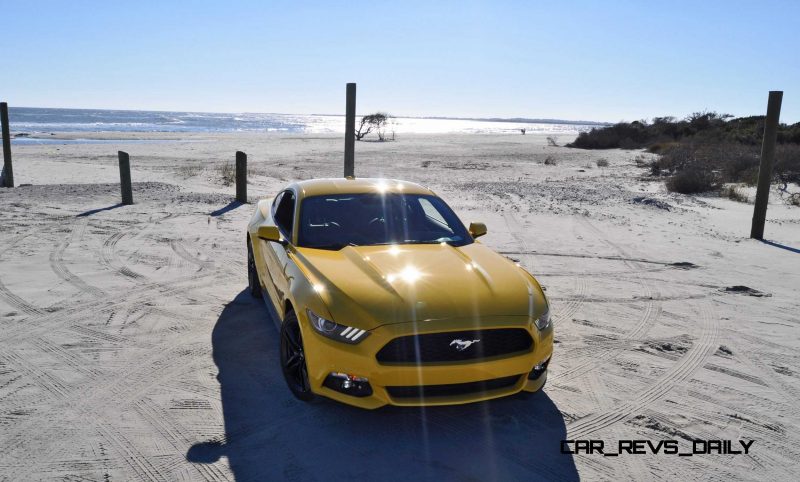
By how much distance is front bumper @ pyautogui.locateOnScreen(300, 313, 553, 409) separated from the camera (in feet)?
11.3

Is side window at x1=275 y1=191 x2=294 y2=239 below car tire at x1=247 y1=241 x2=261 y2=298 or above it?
above

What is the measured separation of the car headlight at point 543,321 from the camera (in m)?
3.80

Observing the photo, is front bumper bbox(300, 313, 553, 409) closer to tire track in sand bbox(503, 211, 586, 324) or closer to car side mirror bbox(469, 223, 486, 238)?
car side mirror bbox(469, 223, 486, 238)

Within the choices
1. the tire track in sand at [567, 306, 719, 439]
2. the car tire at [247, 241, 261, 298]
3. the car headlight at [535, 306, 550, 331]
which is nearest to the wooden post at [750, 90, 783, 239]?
the tire track in sand at [567, 306, 719, 439]

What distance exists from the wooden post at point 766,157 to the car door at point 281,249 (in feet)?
28.3

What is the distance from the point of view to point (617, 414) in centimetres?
405

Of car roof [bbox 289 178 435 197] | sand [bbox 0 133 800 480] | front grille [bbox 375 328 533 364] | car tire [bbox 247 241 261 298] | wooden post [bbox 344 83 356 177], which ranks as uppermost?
wooden post [bbox 344 83 356 177]

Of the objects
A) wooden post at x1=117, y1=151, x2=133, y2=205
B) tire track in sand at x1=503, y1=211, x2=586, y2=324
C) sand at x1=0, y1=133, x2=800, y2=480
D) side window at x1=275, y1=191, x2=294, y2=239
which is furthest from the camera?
wooden post at x1=117, y1=151, x2=133, y2=205

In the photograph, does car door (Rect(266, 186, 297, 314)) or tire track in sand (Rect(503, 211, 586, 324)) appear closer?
car door (Rect(266, 186, 297, 314))

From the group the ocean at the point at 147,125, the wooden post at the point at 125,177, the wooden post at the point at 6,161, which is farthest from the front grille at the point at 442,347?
the ocean at the point at 147,125

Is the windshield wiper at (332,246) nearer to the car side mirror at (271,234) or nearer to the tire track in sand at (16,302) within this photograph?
the car side mirror at (271,234)

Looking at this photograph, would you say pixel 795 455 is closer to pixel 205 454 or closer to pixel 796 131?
pixel 205 454

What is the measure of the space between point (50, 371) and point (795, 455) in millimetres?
5278

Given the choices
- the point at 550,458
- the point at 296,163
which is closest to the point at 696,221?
the point at 550,458
